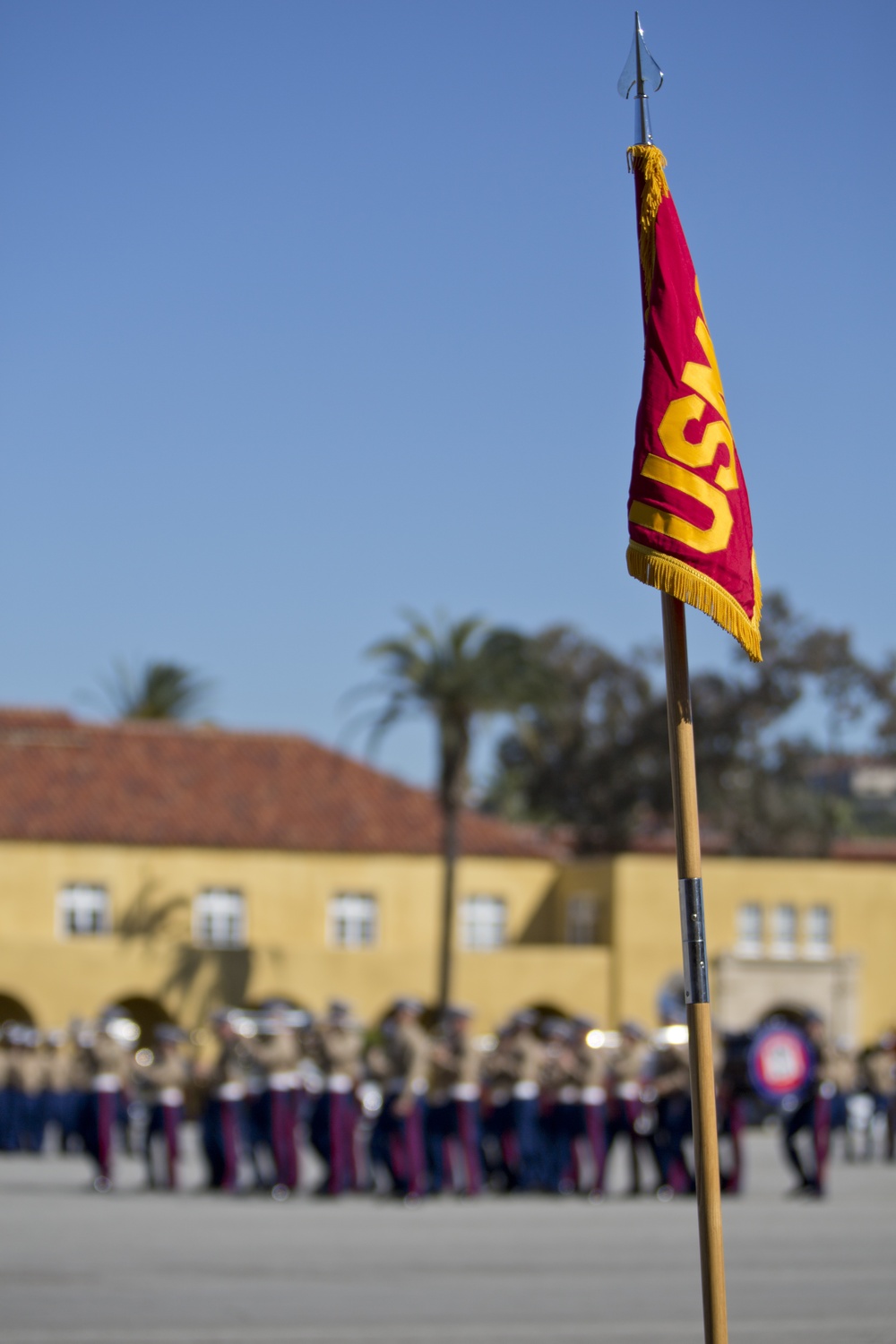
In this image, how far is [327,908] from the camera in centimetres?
4747

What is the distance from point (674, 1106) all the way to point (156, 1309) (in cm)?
1026

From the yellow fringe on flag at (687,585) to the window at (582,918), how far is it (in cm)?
4231

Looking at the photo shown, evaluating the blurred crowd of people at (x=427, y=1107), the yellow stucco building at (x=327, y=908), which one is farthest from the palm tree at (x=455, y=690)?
Result: the blurred crowd of people at (x=427, y=1107)

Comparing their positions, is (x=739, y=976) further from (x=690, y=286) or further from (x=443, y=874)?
(x=690, y=286)

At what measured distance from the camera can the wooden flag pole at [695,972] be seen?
579 cm

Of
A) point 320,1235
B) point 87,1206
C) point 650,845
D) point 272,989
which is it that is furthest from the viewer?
point 650,845

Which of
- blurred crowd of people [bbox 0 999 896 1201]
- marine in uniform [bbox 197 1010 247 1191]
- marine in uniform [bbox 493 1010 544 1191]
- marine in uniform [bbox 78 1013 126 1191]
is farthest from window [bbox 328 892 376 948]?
marine in uniform [bbox 197 1010 247 1191]

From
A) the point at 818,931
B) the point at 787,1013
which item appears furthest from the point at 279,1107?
the point at 818,931

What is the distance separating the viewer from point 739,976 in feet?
153

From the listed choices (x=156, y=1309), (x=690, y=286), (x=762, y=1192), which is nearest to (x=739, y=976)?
(x=762, y=1192)

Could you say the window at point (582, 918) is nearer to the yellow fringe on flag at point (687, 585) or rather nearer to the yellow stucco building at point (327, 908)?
the yellow stucco building at point (327, 908)

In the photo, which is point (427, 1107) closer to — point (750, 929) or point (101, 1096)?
point (101, 1096)

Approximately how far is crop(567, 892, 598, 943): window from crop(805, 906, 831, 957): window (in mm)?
5120

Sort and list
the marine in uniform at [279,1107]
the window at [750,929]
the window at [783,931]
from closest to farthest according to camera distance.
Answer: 1. the marine in uniform at [279,1107]
2. the window at [750,929]
3. the window at [783,931]
